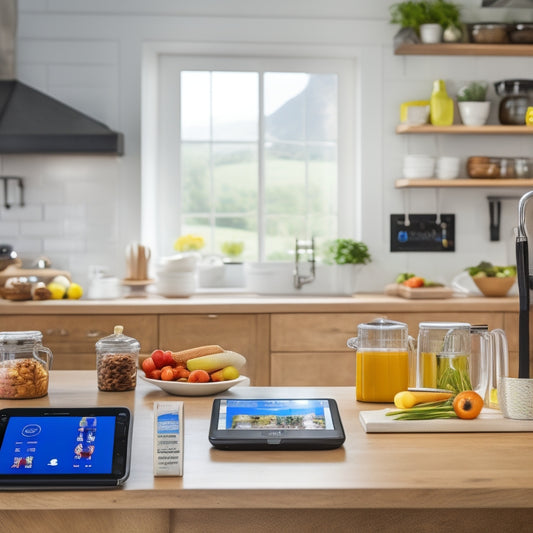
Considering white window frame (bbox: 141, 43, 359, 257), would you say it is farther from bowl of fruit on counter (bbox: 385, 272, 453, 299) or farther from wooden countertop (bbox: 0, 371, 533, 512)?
wooden countertop (bbox: 0, 371, 533, 512)

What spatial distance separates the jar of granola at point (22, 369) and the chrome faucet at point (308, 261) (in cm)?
265

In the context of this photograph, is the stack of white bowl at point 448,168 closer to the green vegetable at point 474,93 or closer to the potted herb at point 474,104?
the potted herb at point 474,104

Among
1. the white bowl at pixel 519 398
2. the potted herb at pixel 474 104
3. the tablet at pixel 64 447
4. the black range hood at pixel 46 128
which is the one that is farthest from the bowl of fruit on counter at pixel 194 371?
the potted herb at pixel 474 104

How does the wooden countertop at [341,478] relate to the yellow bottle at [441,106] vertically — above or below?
below

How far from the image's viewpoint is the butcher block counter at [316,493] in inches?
56.3

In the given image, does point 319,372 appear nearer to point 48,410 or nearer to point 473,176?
point 473,176

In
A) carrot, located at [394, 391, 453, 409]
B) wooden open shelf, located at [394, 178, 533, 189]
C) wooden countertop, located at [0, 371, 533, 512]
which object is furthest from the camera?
wooden open shelf, located at [394, 178, 533, 189]

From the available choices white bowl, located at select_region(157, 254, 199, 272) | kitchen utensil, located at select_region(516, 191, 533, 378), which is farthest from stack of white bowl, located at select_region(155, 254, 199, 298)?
kitchen utensil, located at select_region(516, 191, 533, 378)

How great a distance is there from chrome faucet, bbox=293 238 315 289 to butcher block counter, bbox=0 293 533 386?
523mm

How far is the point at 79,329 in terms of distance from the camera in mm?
4117

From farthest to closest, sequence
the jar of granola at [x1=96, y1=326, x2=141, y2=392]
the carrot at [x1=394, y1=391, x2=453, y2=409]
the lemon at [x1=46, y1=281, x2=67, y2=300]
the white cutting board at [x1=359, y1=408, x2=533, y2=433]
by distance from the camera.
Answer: the lemon at [x1=46, y1=281, x2=67, y2=300] → the jar of granola at [x1=96, y1=326, x2=141, y2=392] → the carrot at [x1=394, y1=391, x2=453, y2=409] → the white cutting board at [x1=359, y1=408, x2=533, y2=433]

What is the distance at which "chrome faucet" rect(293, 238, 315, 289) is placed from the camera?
15.4 ft

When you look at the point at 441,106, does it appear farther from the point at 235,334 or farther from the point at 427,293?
the point at 235,334

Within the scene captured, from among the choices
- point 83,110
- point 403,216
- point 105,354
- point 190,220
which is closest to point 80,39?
point 83,110
